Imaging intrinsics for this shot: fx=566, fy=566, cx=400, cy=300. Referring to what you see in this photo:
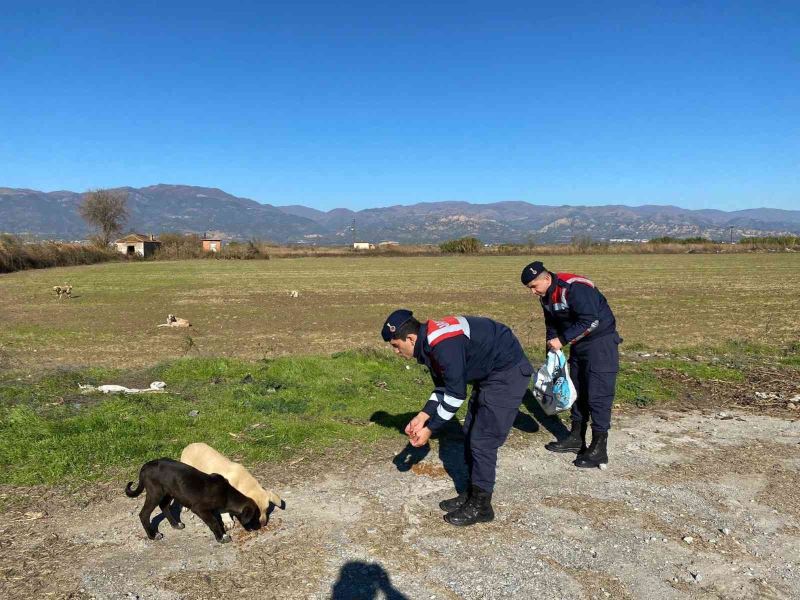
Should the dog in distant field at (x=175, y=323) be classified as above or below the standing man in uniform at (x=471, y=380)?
below

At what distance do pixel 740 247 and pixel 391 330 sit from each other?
106 m

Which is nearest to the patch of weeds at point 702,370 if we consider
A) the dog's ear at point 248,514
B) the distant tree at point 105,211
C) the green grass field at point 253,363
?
the green grass field at point 253,363

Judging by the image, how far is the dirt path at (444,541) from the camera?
392 cm

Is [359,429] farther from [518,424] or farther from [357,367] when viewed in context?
[357,367]

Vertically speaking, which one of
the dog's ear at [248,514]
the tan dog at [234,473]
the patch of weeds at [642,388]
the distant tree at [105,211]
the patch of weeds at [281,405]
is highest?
the distant tree at [105,211]

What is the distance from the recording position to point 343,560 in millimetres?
4234

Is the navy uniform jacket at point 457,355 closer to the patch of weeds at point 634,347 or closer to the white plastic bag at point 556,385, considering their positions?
the white plastic bag at point 556,385

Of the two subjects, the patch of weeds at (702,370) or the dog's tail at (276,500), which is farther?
the patch of weeds at (702,370)

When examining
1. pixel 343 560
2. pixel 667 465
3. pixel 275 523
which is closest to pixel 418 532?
pixel 343 560

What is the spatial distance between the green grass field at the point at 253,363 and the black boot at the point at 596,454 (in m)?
2.31

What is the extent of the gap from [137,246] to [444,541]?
3579 inches

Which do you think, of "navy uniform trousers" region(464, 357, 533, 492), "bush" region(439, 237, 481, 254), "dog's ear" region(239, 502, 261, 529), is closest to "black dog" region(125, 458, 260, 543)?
"dog's ear" region(239, 502, 261, 529)

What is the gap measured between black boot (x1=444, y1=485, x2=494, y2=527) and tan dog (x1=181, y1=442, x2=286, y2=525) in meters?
1.53

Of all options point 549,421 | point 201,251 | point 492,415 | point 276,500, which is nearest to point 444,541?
point 492,415
